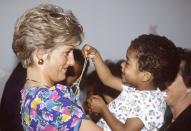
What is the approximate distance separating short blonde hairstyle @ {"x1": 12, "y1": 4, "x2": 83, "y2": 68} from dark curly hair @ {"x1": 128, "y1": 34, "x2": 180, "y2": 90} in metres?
0.46

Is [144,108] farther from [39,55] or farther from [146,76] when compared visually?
[39,55]

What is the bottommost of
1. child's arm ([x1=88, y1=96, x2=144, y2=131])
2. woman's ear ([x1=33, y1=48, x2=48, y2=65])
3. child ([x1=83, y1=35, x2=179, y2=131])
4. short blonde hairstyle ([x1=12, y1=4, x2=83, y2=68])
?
child's arm ([x1=88, y1=96, x2=144, y2=131])

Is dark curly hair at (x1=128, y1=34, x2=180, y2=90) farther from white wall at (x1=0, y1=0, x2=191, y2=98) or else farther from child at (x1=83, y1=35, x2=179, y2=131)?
white wall at (x1=0, y1=0, x2=191, y2=98)

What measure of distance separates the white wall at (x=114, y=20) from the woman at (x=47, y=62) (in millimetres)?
1086

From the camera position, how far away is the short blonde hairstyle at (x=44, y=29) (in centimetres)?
110

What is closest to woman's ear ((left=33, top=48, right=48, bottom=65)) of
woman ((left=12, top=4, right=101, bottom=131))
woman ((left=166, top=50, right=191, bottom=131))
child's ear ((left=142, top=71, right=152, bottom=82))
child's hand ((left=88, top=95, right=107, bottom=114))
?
woman ((left=12, top=4, right=101, bottom=131))

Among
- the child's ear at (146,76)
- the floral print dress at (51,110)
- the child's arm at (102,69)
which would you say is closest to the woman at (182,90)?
the child's ear at (146,76)

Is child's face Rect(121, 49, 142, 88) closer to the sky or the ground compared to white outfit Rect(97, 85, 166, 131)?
closer to the sky

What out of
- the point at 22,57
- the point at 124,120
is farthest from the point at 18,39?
the point at 124,120

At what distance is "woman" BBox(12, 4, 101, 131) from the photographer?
1077mm

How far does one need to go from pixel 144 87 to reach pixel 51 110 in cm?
64

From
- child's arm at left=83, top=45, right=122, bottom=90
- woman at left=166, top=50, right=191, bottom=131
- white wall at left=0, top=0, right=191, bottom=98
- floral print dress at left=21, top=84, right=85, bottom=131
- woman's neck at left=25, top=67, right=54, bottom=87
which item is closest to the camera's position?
floral print dress at left=21, top=84, right=85, bottom=131

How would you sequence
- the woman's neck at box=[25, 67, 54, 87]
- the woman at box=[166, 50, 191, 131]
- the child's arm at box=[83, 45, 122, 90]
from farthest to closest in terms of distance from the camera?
the child's arm at box=[83, 45, 122, 90], the woman at box=[166, 50, 191, 131], the woman's neck at box=[25, 67, 54, 87]

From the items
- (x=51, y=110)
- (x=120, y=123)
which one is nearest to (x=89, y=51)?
(x=120, y=123)
